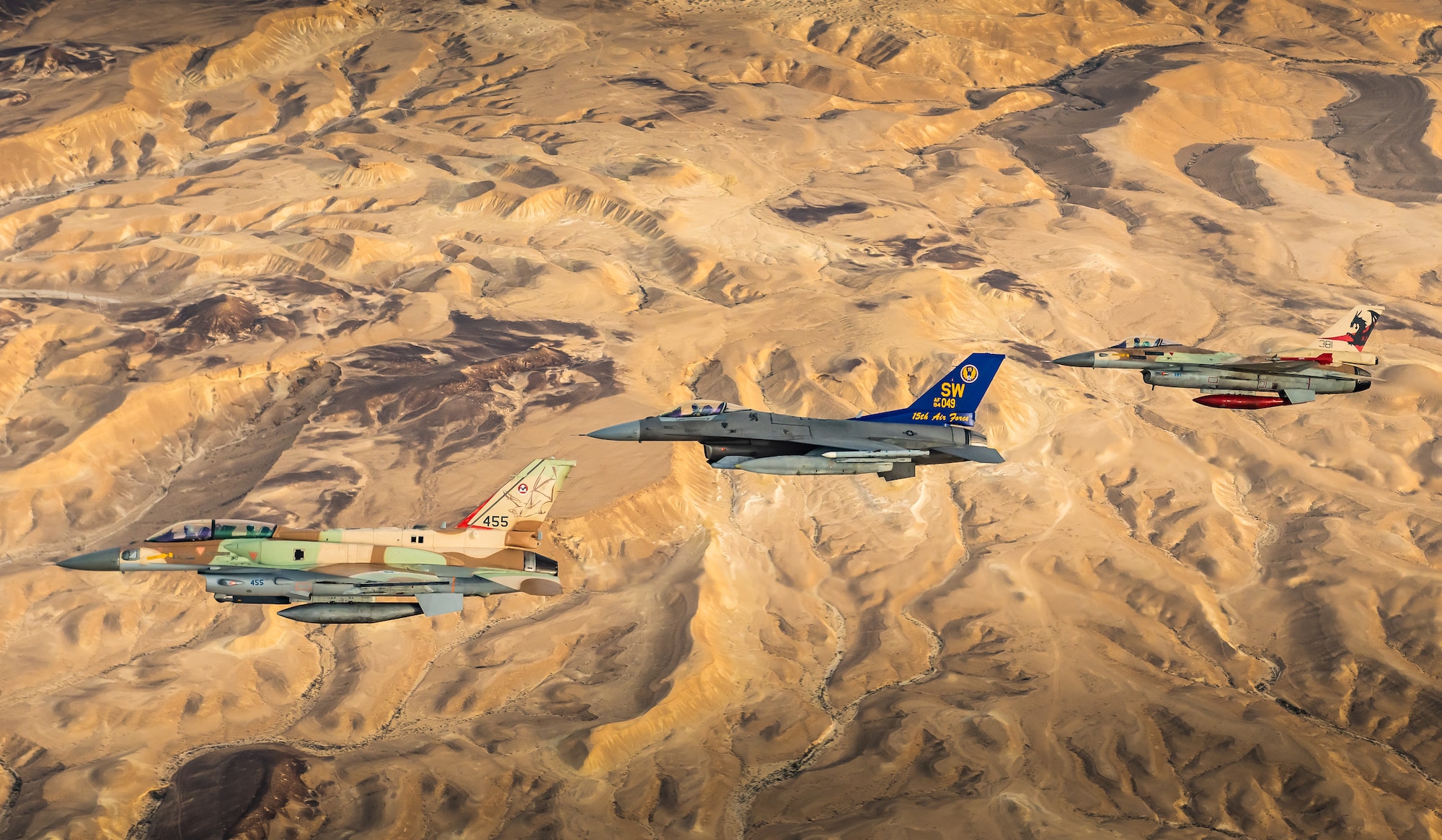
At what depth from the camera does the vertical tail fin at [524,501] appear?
228ft

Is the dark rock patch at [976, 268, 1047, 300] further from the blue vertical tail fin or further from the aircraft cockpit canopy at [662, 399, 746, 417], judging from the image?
the aircraft cockpit canopy at [662, 399, 746, 417]

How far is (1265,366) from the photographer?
89375mm

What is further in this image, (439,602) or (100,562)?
(439,602)

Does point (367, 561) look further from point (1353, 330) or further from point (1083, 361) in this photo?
point (1353, 330)

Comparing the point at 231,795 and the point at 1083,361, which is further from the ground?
the point at 1083,361

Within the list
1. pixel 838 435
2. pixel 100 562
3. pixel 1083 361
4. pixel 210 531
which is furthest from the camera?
pixel 1083 361

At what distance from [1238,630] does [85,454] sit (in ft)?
402

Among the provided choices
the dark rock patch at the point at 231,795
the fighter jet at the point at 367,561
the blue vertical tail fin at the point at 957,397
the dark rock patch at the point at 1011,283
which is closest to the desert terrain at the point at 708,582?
the dark rock patch at the point at 231,795

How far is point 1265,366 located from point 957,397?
973 inches

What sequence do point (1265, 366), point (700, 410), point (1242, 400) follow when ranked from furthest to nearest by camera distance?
point (1242, 400), point (1265, 366), point (700, 410)

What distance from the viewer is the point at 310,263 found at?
18962 cm

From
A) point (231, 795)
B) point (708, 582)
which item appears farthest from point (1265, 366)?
point (231, 795)

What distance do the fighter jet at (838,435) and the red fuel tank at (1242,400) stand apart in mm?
21394

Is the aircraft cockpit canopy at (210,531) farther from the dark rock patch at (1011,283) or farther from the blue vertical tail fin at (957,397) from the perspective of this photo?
the dark rock patch at (1011,283)
